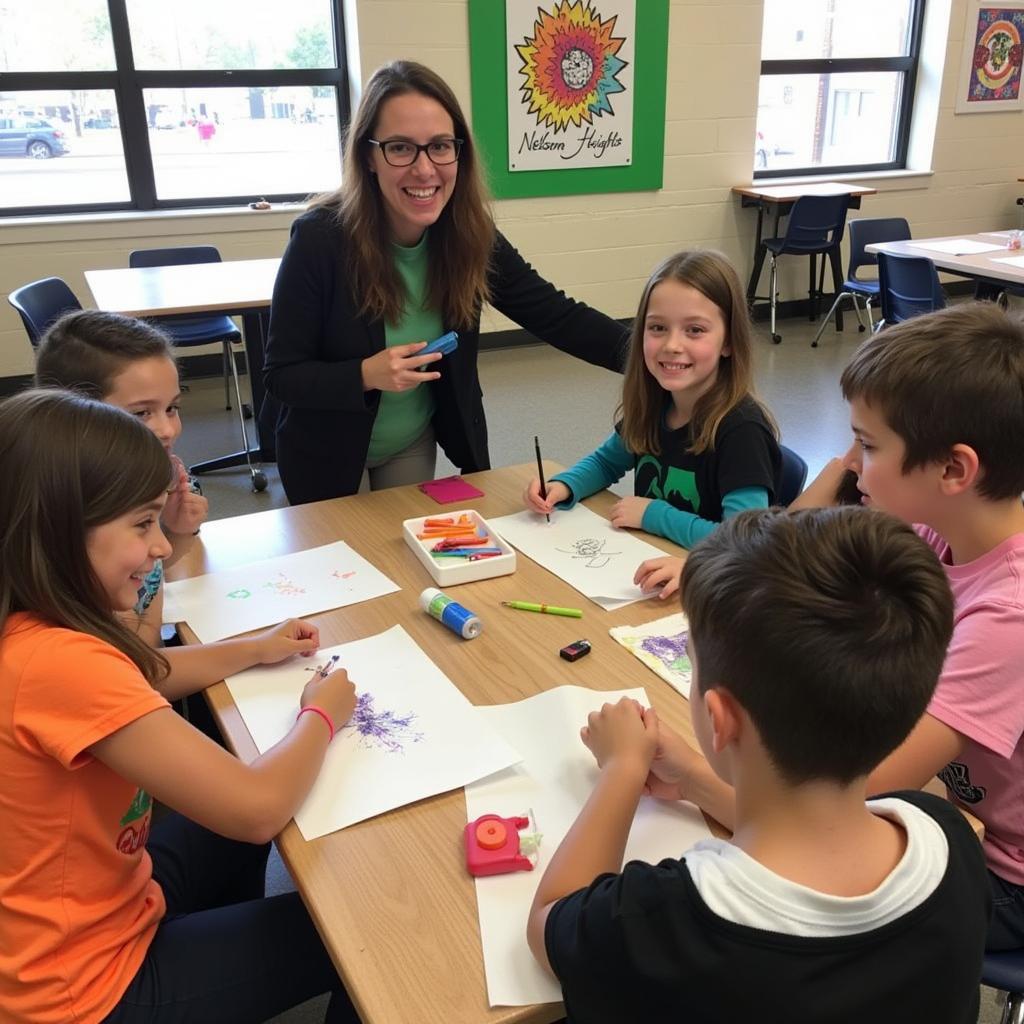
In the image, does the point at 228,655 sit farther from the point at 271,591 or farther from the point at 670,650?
the point at 670,650

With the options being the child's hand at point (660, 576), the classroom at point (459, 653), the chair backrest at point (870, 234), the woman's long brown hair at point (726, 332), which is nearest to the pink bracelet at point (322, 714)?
the classroom at point (459, 653)

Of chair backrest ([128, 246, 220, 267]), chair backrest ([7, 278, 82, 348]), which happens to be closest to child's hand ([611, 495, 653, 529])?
chair backrest ([7, 278, 82, 348])

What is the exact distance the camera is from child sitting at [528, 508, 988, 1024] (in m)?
0.65

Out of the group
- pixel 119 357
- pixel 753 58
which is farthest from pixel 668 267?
pixel 753 58

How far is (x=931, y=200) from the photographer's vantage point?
6531mm

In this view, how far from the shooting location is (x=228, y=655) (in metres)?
1.23

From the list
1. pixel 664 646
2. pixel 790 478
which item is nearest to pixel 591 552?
pixel 664 646

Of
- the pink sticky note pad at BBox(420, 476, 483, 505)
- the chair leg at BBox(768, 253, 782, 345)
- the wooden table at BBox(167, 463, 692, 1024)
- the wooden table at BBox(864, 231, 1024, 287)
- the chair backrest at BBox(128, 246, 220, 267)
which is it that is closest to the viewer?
the wooden table at BBox(167, 463, 692, 1024)

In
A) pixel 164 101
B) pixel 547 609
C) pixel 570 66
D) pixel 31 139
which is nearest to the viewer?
pixel 547 609

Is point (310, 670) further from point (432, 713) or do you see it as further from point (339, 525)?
point (339, 525)

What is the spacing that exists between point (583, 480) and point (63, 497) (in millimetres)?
1022

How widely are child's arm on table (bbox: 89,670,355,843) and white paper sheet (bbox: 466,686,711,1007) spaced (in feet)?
0.64

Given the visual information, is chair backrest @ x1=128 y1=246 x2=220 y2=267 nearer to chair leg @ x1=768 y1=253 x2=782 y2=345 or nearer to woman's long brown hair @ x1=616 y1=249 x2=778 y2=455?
woman's long brown hair @ x1=616 y1=249 x2=778 y2=455

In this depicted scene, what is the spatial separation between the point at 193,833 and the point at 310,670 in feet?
0.95
